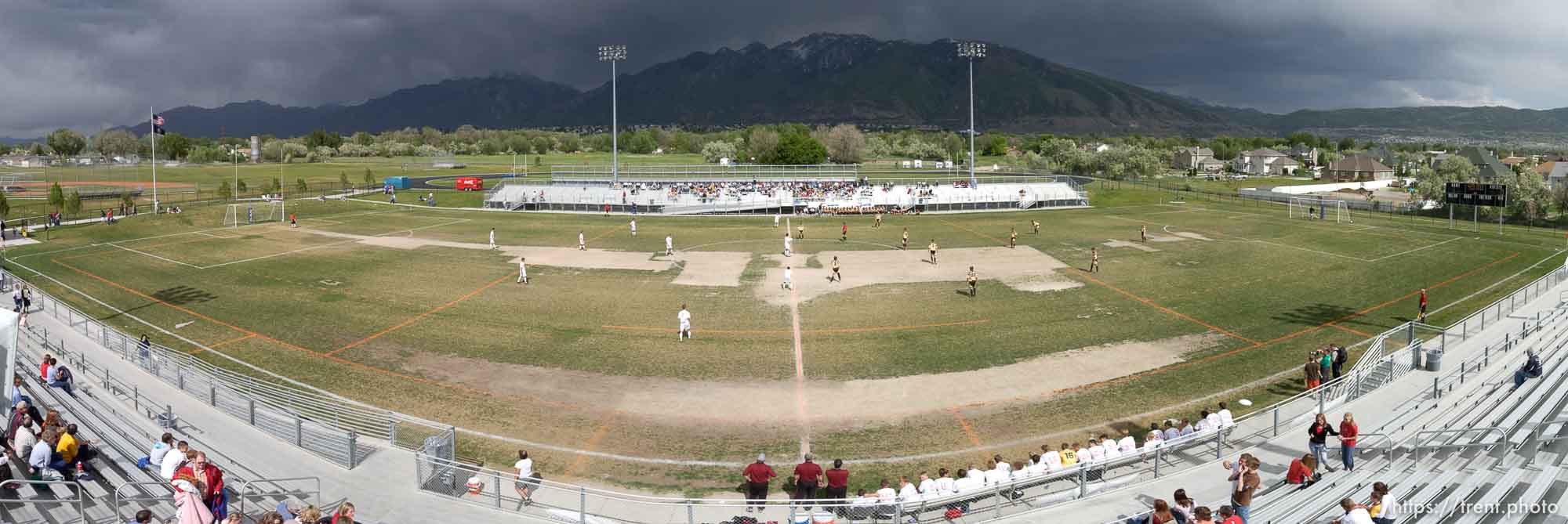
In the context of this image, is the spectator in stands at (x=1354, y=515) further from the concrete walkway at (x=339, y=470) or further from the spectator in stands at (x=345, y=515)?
the spectator in stands at (x=345, y=515)

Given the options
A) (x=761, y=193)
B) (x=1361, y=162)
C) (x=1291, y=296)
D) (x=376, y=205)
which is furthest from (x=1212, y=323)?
(x=1361, y=162)

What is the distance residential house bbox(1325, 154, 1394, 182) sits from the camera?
134m

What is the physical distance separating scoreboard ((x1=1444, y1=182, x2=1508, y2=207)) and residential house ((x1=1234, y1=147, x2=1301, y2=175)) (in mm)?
114816

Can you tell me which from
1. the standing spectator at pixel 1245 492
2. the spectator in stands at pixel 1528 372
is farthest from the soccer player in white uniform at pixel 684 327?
the spectator in stands at pixel 1528 372

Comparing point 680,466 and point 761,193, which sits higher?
point 761,193

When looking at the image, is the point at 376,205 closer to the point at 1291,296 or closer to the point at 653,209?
the point at 653,209

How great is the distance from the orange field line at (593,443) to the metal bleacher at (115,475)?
4806 mm

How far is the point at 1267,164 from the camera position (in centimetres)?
16838

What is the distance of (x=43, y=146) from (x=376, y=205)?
158265 millimetres

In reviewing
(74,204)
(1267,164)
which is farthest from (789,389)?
(1267,164)

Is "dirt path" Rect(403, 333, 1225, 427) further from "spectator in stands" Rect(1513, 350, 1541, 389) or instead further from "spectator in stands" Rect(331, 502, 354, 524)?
"spectator in stands" Rect(331, 502, 354, 524)

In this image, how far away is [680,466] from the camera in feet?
58.0

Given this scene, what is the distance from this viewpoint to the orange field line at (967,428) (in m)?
19.0

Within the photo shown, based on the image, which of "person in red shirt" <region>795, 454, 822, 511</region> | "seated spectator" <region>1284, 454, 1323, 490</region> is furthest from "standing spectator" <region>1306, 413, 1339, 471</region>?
"person in red shirt" <region>795, 454, 822, 511</region>
